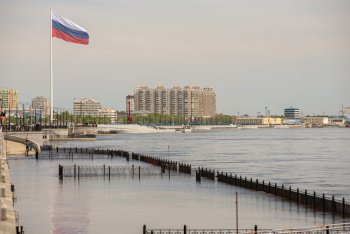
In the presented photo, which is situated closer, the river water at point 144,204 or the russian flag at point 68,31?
the river water at point 144,204

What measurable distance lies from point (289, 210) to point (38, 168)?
44.6 meters

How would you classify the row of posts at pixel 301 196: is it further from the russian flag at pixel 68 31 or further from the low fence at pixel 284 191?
the russian flag at pixel 68 31

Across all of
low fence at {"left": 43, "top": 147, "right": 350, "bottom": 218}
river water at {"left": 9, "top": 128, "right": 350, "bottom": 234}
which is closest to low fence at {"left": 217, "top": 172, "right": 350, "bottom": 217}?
low fence at {"left": 43, "top": 147, "right": 350, "bottom": 218}

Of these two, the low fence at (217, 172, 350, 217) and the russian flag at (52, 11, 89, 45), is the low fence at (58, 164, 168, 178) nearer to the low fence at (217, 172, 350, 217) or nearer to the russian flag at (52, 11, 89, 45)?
the low fence at (217, 172, 350, 217)

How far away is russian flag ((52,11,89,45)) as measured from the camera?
156500mm

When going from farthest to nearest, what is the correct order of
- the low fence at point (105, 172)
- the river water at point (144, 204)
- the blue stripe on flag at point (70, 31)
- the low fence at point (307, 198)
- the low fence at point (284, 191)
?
the blue stripe on flag at point (70, 31) < the low fence at point (105, 172) < the low fence at point (284, 191) < the low fence at point (307, 198) < the river water at point (144, 204)

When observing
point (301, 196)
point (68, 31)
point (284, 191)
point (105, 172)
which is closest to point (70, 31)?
point (68, 31)

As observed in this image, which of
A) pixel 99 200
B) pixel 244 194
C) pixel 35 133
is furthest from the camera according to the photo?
pixel 35 133

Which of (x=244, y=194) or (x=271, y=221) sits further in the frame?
(x=244, y=194)

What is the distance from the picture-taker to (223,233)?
4234 centimetres

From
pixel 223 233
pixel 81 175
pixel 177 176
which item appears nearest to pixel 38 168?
pixel 81 175

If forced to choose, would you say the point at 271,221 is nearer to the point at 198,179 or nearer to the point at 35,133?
the point at 198,179

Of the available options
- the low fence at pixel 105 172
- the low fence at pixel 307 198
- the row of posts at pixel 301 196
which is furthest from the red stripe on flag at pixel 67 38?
the low fence at pixel 307 198

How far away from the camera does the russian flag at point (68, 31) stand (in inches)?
6161
